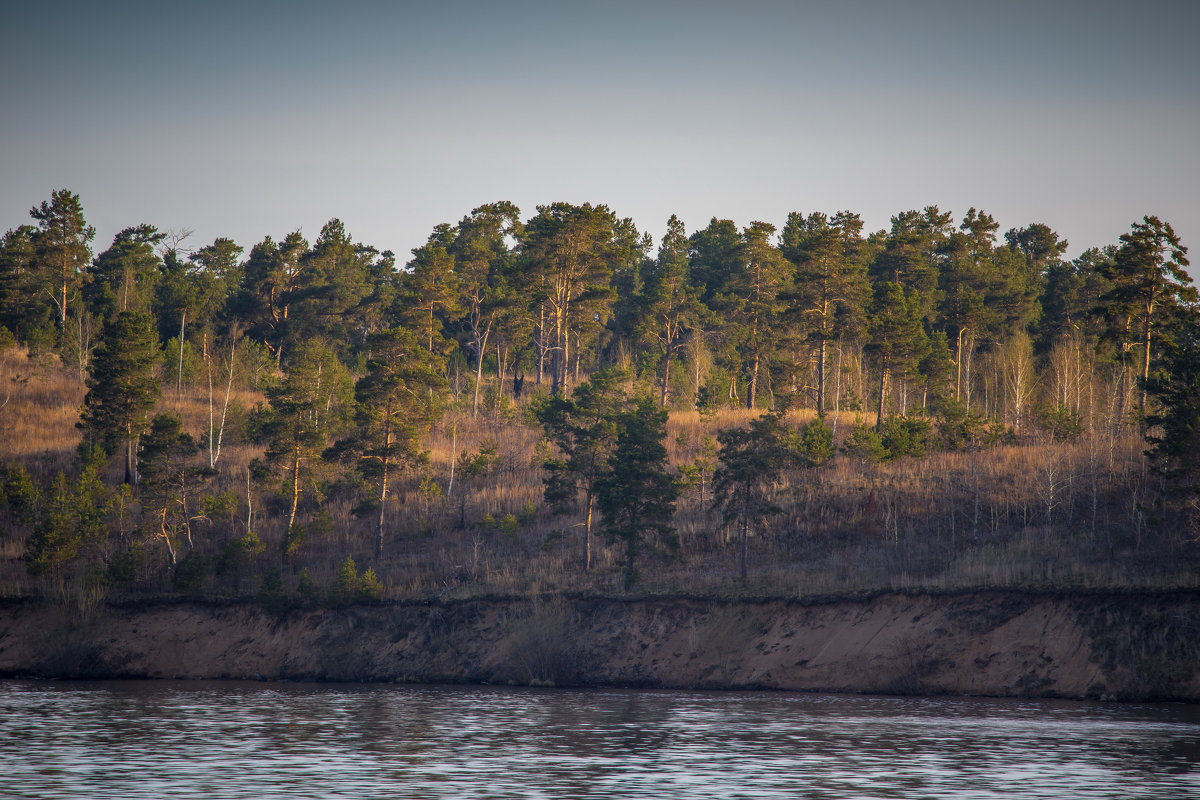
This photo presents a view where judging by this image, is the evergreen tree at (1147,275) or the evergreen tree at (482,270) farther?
the evergreen tree at (482,270)

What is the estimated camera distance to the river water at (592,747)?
21.3m

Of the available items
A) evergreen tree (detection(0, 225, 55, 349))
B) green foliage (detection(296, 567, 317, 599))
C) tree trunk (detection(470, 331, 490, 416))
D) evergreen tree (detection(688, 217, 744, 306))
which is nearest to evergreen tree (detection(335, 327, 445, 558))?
green foliage (detection(296, 567, 317, 599))

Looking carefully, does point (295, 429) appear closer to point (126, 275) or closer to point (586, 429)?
point (586, 429)

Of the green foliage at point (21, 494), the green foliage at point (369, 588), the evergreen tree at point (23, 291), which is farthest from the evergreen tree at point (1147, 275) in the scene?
the evergreen tree at point (23, 291)

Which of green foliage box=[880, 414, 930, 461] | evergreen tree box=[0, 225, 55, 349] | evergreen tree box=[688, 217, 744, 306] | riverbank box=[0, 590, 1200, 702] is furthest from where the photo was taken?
evergreen tree box=[688, 217, 744, 306]

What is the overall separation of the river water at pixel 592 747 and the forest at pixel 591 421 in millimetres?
10216

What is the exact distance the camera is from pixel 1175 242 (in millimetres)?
59750

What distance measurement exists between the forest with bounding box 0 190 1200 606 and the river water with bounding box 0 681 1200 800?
10216mm

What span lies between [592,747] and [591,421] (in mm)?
27571

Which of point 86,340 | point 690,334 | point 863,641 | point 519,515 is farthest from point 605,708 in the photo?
point 86,340

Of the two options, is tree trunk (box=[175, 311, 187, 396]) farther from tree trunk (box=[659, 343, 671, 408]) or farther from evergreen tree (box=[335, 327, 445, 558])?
tree trunk (box=[659, 343, 671, 408])

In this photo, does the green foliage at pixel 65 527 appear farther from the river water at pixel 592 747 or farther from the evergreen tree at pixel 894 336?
the evergreen tree at pixel 894 336

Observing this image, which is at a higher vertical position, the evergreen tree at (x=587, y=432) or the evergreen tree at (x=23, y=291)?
the evergreen tree at (x=23, y=291)

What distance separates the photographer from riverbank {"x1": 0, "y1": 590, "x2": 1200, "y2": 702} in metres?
37.4
